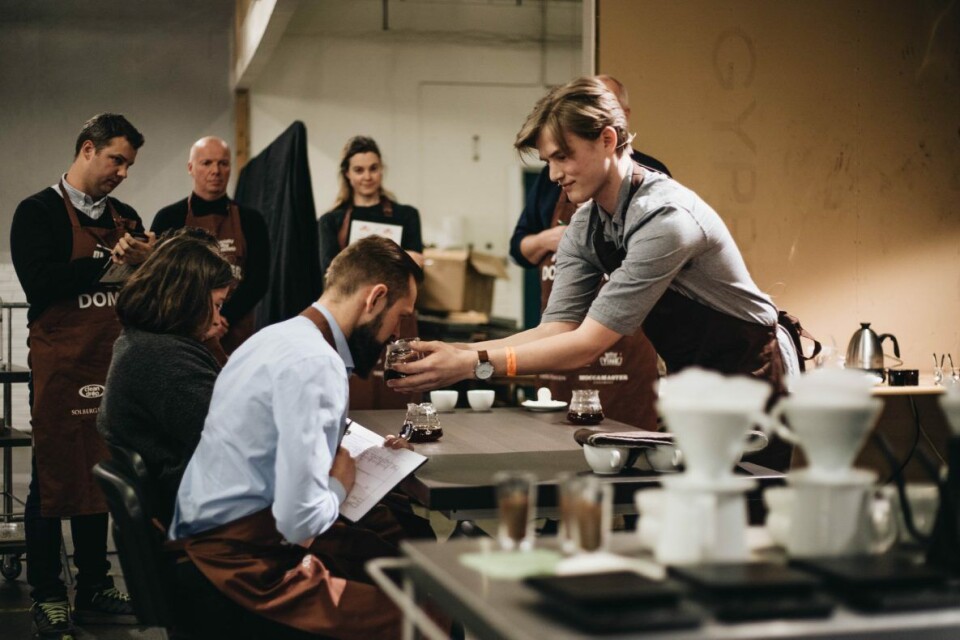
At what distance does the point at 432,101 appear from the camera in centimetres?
897

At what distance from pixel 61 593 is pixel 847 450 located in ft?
10.3

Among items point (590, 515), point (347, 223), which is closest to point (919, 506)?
point (590, 515)

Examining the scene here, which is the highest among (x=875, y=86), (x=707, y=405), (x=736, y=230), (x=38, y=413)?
(x=875, y=86)

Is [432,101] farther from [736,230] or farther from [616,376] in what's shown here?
[616,376]

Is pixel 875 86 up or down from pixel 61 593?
up

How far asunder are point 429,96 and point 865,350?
4913 mm

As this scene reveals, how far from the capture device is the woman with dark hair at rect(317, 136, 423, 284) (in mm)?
5043

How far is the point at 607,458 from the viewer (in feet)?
7.23

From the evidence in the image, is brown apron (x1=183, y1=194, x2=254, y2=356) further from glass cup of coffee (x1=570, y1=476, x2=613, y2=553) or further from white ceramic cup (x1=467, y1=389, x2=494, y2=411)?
glass cup of coffee (x1=570, y1=476, x2=613, y2=553)

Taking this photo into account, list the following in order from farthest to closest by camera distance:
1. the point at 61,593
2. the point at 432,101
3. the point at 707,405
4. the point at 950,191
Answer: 1. the point at 432,101
2. the point at 950,191
3. the point at 61,593
4. the point at 707,405

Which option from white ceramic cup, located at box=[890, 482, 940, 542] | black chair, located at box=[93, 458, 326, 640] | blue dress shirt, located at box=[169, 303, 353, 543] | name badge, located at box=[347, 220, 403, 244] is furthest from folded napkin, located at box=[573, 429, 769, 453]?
name badge, located at box=[347, 220, 403, 244]

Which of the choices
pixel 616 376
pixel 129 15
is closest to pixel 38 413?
pixel 616 376

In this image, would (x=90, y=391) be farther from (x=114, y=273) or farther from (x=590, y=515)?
(x=590, y=515)

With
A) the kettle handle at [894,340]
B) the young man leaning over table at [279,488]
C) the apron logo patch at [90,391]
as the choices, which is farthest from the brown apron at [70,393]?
the kettle handle at [894,340]
